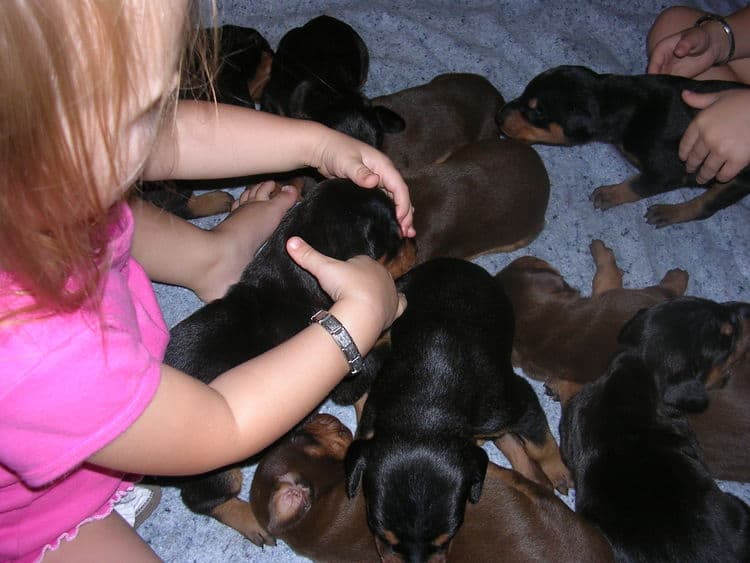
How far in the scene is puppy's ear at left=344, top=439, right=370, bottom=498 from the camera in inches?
70.1

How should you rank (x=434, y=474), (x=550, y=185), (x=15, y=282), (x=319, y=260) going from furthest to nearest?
(x=550, y=185), (x=434, y=474), (x=319, y=260), (x=15, y=282)

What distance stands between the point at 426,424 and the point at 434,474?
7.1 inches

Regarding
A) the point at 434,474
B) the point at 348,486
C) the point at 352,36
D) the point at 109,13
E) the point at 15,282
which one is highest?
the point at 109,13

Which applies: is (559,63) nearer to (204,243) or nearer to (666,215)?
(666,215)

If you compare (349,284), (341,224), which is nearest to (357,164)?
(341,224)

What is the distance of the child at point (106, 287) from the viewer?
0.93 metres

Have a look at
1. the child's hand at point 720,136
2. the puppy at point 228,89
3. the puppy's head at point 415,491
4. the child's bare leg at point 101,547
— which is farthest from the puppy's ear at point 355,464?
the child's hand at point 720,136

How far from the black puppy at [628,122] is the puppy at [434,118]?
125 millimetres

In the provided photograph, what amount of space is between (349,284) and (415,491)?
535 mm

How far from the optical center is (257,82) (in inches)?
115

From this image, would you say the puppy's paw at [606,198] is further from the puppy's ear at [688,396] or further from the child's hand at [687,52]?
the puppy's ear at [688,396]

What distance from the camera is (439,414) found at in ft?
6.32

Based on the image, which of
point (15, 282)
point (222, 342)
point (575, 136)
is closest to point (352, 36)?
point (575, 136)

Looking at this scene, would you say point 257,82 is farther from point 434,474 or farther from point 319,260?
point 434,474
